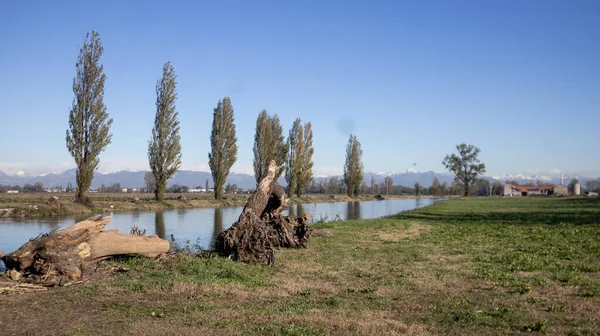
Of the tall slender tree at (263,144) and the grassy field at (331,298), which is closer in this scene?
the grassy field at (331,298)

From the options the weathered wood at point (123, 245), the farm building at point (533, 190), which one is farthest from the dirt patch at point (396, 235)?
the farm building at point (533, 190)

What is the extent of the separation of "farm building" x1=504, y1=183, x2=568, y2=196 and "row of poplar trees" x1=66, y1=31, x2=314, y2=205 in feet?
393

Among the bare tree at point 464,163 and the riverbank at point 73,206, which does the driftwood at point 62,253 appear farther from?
the bare tree at point 464,163

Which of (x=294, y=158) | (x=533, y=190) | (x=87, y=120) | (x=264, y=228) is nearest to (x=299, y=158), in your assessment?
(x=294, y=158)

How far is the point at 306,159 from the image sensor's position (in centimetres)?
6825

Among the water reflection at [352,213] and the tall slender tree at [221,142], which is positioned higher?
the tall slender tree at [221,142]

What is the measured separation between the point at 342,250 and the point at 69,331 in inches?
390

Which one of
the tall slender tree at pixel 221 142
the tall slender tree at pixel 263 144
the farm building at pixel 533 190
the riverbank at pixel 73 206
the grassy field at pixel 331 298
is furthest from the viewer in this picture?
the farm building at pixel 533 190

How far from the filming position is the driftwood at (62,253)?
888 cm

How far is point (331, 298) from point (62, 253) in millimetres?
5189

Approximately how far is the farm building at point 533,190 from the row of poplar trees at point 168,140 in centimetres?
11972

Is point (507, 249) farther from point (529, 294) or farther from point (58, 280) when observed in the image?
point (58, 280)

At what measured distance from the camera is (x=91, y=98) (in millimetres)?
37781

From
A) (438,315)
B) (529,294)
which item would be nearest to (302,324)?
(438,315)
